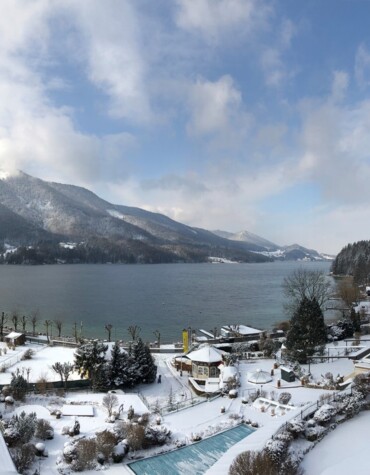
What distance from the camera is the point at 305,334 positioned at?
103 ft

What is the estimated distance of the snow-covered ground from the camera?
14.9 meters

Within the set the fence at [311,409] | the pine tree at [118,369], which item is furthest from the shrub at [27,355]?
the fence at [311,409]

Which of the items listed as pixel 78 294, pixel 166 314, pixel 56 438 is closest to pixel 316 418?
pixel 56 438

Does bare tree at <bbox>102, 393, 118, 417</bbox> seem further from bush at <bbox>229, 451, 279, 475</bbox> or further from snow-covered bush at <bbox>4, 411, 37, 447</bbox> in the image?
bush at <bbox>229, 451, 279, 475</bbox>

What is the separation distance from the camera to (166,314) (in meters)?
63.8

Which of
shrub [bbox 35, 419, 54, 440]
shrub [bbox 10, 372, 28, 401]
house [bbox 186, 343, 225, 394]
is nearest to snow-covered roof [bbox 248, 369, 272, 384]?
house [bbox 186, 343, 225, 394]

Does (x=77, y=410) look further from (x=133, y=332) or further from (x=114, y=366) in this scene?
(x=133, y=332)

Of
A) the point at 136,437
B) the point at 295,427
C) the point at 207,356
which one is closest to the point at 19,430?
the point at 136,437

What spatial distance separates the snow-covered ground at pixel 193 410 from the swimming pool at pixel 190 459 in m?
0.49

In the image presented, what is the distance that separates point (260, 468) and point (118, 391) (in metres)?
15.3

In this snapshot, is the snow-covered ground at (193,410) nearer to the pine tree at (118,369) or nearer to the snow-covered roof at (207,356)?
the pine tree at (118,369)

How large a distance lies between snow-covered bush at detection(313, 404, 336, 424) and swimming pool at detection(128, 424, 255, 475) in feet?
10.6

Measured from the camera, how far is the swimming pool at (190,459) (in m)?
14.8

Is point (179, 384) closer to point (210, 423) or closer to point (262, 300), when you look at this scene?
point (210, 423)
